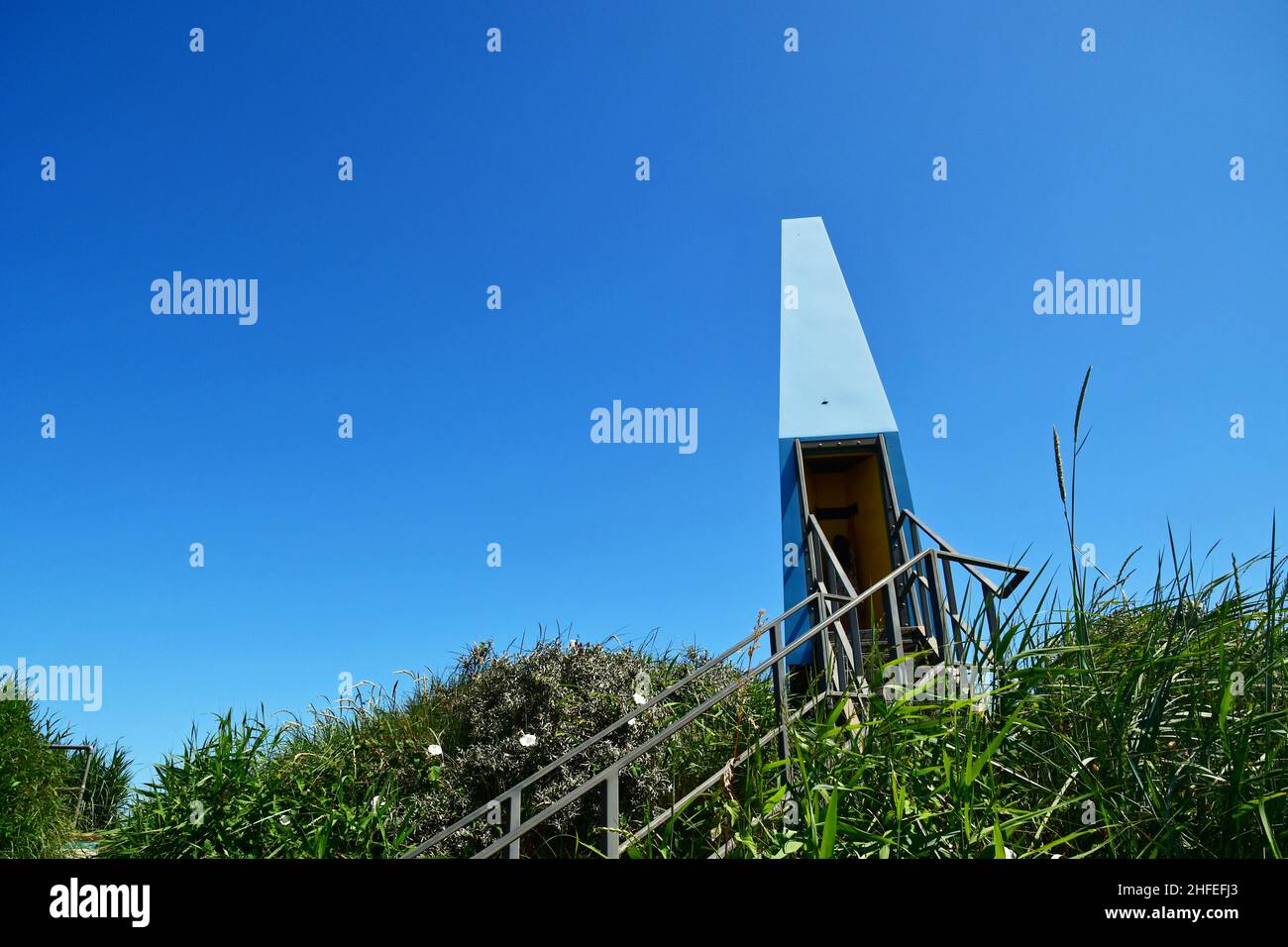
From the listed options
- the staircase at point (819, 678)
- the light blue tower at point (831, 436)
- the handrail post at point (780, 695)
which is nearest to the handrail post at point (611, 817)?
the staircase at point (819, 678)

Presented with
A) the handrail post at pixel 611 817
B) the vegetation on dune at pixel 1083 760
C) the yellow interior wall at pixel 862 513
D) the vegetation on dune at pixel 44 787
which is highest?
the yellow interior wall at pixel 862 513

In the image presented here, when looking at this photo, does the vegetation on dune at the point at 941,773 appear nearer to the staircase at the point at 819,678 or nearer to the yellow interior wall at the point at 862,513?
the staircase at the point at 819,678

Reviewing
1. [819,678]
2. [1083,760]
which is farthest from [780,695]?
[1083,760]

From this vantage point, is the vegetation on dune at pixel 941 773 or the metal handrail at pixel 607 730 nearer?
the vegetation on dune at pixel 941 773

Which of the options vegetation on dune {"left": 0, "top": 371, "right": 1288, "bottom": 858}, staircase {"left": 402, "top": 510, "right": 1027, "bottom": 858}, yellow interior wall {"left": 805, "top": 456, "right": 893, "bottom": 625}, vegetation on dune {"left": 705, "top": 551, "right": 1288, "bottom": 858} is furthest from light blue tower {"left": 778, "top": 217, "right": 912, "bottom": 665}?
vegetation on dune {"left": 705, "top": 551, "right": 1288, "bottom": 858}

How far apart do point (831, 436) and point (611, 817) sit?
21.4ft

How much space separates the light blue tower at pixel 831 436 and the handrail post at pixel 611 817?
4.99 metres

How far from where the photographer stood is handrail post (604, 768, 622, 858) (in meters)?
3.64

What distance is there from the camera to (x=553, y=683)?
6.43 meters

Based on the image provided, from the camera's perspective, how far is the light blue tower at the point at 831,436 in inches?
353

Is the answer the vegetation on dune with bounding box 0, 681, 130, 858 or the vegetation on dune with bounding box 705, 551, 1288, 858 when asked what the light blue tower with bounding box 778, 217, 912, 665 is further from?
the vegetation on dune with bounding box 0, 681, 130, 858

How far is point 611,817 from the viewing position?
370 centimetres
